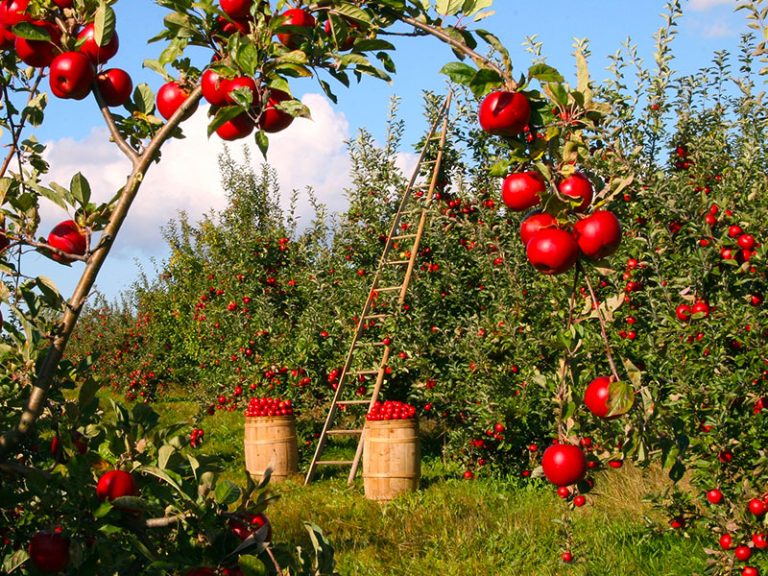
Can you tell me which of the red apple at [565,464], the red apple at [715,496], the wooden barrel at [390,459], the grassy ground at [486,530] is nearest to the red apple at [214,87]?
the red apple at [565,464]

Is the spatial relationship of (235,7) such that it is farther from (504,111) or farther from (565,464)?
(565,464)

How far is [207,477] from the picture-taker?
1353 millimetres

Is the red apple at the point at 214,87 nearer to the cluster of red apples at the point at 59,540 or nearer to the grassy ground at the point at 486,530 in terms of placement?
the cluster of red apples at the point at 59,540

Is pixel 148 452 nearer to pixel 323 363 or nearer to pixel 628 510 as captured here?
pixel 628 510

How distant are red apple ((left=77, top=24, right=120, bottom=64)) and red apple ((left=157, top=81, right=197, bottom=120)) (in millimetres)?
115

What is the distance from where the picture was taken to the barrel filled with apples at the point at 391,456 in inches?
241

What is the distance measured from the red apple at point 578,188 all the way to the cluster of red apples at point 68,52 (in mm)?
813

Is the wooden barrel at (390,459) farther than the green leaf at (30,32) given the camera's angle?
Yes

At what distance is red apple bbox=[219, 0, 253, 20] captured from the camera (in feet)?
4.24

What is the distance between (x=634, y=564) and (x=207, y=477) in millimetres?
3530

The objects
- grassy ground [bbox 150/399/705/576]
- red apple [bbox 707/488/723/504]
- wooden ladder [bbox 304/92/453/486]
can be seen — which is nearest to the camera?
red apple [bbox 707/488/723/504]

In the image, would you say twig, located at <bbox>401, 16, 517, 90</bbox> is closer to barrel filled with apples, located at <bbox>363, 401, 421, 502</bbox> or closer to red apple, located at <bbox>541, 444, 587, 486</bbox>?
red apple, located at <bbox>541, 444, 587, 486</bbox>

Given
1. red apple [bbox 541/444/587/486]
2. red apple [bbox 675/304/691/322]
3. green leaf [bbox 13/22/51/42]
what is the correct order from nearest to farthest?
green leaf [bbox 13/22/51/42]
red apple [bbox 541/444/587/486]
red apple [bbox 675/304/691/322]

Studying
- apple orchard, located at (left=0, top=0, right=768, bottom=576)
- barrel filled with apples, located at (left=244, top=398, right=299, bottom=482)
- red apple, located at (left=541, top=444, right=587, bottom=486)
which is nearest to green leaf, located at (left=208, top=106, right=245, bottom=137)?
apple orchard, located at (left=0, top=0, right=768, bottom=576)
